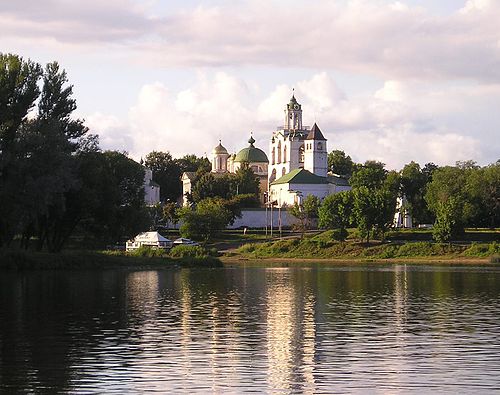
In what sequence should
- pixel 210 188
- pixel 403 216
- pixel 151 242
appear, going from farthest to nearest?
pixel 210 188 → pixel 403 216 → pixel 151 242

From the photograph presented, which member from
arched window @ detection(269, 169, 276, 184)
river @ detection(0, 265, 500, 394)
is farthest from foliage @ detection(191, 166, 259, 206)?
river @ detection(0, 265, 500, 394)

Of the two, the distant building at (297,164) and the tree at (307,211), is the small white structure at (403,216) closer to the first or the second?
the tree at (307,211)

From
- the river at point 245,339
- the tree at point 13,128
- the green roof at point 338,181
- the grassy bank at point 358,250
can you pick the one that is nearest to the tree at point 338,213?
the grassy bank at point 358,250

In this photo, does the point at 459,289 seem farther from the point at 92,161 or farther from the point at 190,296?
the point at 92,161

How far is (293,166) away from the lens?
188 meters

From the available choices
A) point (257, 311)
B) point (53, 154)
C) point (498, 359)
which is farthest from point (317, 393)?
point (53, 154)

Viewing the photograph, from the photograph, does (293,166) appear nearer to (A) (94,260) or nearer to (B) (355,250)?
(B) (355,250)

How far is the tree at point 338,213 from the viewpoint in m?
118

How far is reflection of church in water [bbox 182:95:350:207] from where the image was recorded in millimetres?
165875

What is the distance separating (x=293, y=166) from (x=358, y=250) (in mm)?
78784

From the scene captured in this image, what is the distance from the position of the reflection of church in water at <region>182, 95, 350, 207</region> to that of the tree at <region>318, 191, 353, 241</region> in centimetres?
3887

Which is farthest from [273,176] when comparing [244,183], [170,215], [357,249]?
[357,249]

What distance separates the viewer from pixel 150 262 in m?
74.2

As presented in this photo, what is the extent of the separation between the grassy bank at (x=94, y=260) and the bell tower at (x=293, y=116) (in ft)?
373
